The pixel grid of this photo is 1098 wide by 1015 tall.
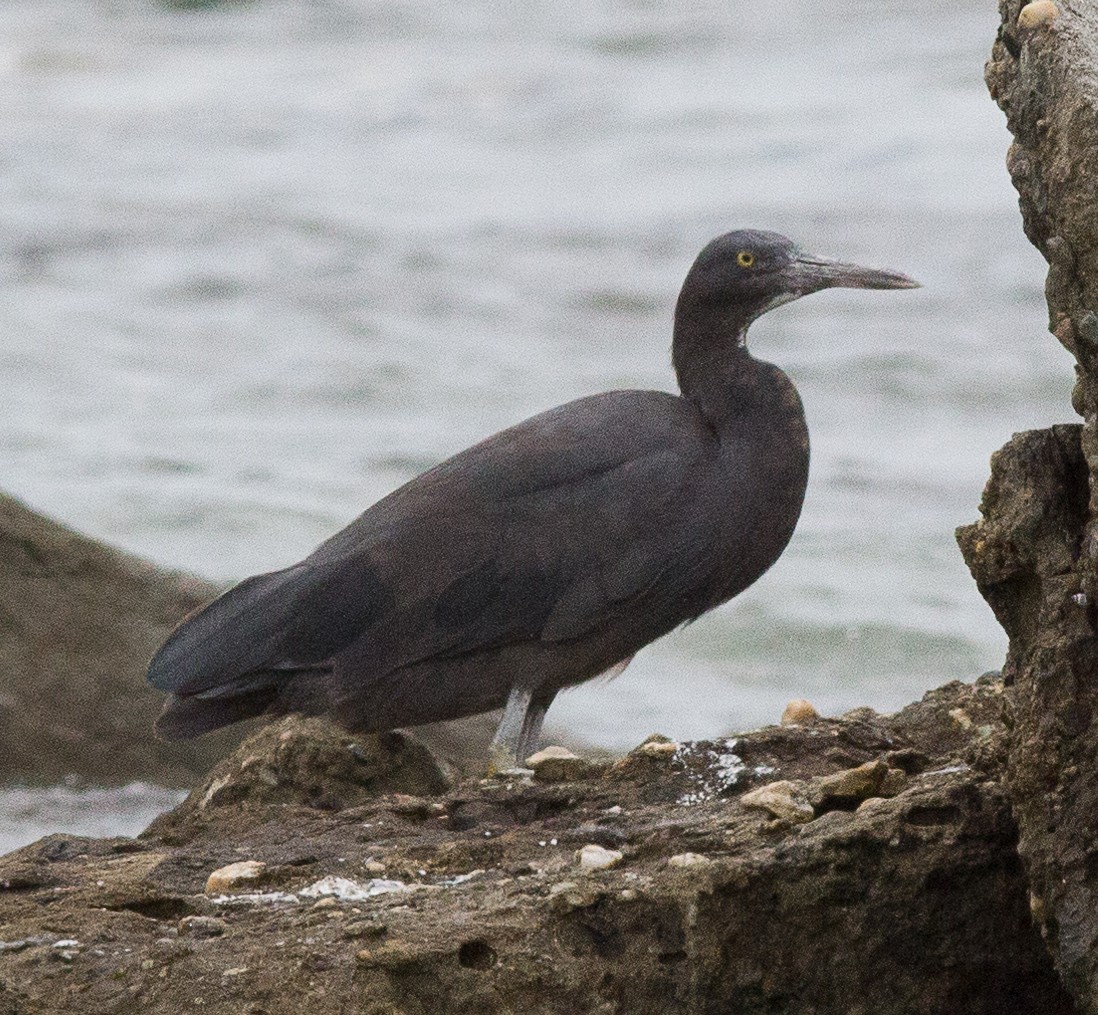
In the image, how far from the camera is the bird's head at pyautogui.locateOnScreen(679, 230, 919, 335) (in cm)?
661

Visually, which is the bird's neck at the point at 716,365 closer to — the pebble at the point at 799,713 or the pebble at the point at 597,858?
the pebble at the point at 799,713

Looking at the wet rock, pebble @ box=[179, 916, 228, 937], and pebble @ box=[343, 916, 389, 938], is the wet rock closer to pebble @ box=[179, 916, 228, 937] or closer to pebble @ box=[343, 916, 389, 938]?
pebble @ box=[179, 916, 228, 937]

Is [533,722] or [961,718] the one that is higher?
[533,722]

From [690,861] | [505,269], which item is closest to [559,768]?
[690,861]

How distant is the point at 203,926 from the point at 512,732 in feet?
7.61

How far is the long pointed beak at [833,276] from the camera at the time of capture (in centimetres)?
649

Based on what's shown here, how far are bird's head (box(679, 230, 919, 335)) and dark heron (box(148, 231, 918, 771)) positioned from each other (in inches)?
9.1

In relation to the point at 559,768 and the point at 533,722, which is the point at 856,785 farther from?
the point at 533,722

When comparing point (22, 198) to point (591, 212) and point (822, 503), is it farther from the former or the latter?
point (822, 503)

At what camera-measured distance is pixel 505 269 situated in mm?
16656

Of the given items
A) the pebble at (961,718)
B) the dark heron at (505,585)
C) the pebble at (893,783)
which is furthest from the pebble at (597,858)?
the dark heron at (505,585)

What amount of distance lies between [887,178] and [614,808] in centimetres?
1390

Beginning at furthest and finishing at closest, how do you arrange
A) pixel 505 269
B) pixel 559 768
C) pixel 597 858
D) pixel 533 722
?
pixel 505 269
pixel 533 722
pixel 559 768
pixel 597 858

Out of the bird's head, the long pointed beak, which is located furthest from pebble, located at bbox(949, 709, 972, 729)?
the bird's head
